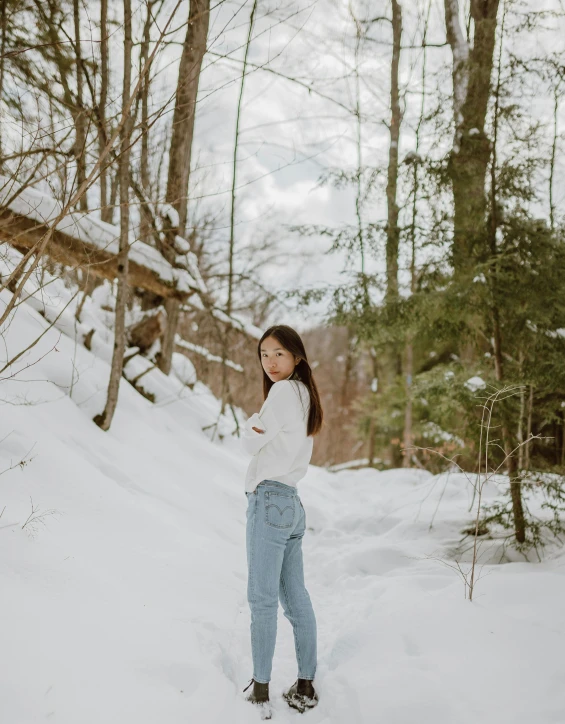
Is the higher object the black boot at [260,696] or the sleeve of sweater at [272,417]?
the sleeve of sweater at [272,417]

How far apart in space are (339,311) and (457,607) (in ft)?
8.65

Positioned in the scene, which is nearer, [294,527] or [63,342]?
[294,527]

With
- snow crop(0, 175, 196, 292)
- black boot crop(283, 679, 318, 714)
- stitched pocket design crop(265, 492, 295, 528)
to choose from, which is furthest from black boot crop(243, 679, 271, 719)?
snow crop(0, 175, 196, 292)

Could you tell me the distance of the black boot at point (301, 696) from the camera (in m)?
2.27

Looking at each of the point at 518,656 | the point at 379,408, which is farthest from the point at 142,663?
the point at 379,408

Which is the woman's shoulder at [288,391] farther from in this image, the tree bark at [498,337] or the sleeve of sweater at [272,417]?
the tree bark at [498,337]

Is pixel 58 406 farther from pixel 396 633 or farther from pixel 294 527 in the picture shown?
pixel 396 633

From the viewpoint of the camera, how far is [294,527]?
226 cm

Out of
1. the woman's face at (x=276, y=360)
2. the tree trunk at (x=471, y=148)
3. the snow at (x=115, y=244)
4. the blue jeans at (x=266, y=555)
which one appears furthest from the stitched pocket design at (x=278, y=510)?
the snow at (x=115, y=244)

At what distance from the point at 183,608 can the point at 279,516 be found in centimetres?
111

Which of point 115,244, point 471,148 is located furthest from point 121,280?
point 471,148

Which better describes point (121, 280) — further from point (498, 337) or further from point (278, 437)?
point (498, 337)

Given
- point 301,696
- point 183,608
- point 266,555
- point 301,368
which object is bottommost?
point 301,696

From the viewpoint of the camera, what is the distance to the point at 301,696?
2.30 m
